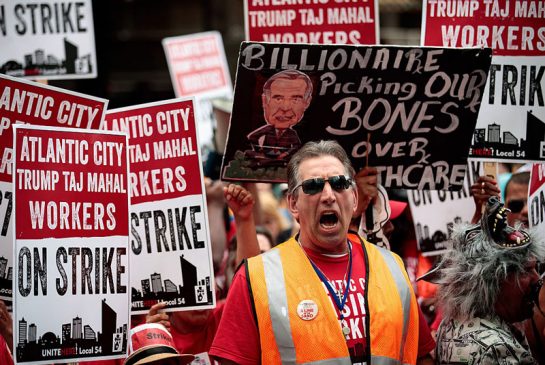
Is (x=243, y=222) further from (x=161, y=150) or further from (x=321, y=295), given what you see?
(x=321, y=295)

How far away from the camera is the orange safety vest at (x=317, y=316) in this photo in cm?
443

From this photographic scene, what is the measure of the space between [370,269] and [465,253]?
526 millimetres

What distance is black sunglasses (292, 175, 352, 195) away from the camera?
15.3 ft

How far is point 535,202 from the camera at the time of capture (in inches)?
234

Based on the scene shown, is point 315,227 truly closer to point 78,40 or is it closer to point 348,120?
point 348,120

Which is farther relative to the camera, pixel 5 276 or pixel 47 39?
pixel 47 39

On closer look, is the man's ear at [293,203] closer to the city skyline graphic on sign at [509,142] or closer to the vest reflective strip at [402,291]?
the vest reflective strip at [402,291]

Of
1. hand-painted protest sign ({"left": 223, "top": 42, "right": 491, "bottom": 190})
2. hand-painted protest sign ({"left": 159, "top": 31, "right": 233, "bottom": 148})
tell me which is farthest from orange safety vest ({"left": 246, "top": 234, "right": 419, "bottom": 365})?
hand-painted protest sign ({"left": 159, "top": 31, "right": 233, "bottom": 148})

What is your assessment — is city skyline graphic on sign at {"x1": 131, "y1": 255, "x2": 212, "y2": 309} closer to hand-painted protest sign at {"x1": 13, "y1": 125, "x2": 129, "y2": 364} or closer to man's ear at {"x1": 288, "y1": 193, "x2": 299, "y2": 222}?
hand-painted protest sign at {"x1": 13, "y1": 125, "x2": 129, "y2": 364}

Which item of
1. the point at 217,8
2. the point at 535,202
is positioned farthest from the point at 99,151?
the point at 217,8

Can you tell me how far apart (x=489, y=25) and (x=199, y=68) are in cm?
483

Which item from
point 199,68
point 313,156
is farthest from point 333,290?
point 199,68

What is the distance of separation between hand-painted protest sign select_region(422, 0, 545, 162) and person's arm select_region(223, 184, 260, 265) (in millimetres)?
1357

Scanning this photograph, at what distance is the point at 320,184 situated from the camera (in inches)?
183
